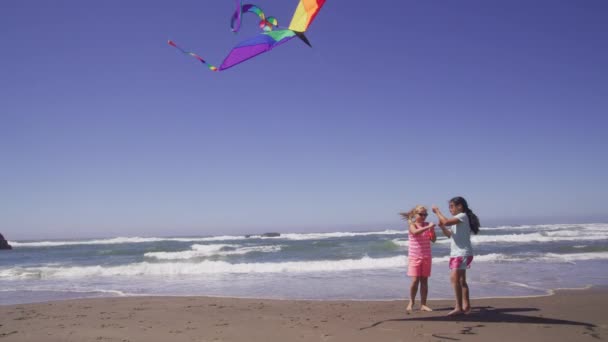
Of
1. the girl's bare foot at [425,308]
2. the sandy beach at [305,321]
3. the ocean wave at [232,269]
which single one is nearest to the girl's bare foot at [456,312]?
the sandy beach at [305,321]

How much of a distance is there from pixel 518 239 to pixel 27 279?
2530cm

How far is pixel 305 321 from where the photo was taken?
5227 millimetres

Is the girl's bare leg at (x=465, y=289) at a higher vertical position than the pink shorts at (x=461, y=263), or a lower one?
lower

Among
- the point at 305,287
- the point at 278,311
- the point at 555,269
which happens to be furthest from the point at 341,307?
the point at 555,269

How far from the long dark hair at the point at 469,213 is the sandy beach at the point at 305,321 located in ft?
3.61

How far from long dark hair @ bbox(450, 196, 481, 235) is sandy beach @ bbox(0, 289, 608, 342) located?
1.10 metres

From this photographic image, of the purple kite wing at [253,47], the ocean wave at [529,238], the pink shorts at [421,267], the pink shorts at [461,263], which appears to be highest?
the purple kite wing at [253,47]

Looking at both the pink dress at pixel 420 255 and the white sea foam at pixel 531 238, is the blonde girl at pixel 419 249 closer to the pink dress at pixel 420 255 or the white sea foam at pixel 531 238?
the pink dress at pixel 420 255

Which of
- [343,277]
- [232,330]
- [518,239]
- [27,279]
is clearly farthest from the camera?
[518,239]

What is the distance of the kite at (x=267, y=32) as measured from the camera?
13.2ft

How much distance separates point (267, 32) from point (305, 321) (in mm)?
3505

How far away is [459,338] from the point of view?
409cm

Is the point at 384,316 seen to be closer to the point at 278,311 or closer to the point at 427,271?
the point at 427,271

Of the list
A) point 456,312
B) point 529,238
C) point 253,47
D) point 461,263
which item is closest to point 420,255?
point 461,263
